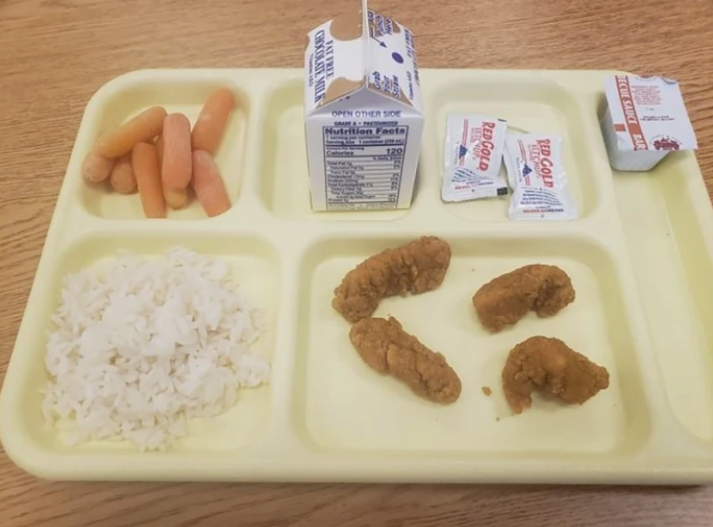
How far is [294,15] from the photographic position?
4.30 feet

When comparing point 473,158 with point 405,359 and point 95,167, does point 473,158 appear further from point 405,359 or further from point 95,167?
point 95,167

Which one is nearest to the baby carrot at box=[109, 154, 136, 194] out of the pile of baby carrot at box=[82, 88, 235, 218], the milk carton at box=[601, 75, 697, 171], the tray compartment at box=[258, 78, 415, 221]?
the pile of baby carrot at box=[82, 88, 235, 218]

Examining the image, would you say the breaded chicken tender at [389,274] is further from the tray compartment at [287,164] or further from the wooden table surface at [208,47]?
the wooden table surface at [208,47]

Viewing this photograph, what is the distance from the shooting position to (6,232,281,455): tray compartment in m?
0.84

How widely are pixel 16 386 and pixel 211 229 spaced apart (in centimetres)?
35

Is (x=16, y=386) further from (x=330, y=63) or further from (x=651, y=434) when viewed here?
(x=651, y=434)

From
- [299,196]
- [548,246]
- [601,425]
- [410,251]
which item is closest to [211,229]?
[299,196]

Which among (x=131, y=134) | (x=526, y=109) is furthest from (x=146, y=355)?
(x=526, y=109)

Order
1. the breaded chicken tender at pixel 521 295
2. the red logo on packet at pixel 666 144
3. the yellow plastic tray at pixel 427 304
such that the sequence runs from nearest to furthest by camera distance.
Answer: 1. the yellow plastic tray at pixel 427 304
2. the breaded chicken tender at pixel 521 295
3. the red logo on packet at pixel 666 144

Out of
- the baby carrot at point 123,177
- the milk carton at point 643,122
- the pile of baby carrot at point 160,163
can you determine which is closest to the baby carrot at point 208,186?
the pile of baby carrot at point 160,163

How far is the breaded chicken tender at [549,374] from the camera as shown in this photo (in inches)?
33.5

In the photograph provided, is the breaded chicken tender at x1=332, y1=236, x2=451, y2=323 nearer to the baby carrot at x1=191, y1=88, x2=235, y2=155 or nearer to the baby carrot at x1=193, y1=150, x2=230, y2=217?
the baby carrot at x1=193, y1=150, x2=230, y2=217

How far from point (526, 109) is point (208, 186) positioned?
602 millimetres

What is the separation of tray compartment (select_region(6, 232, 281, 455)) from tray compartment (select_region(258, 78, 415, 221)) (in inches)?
3.9
